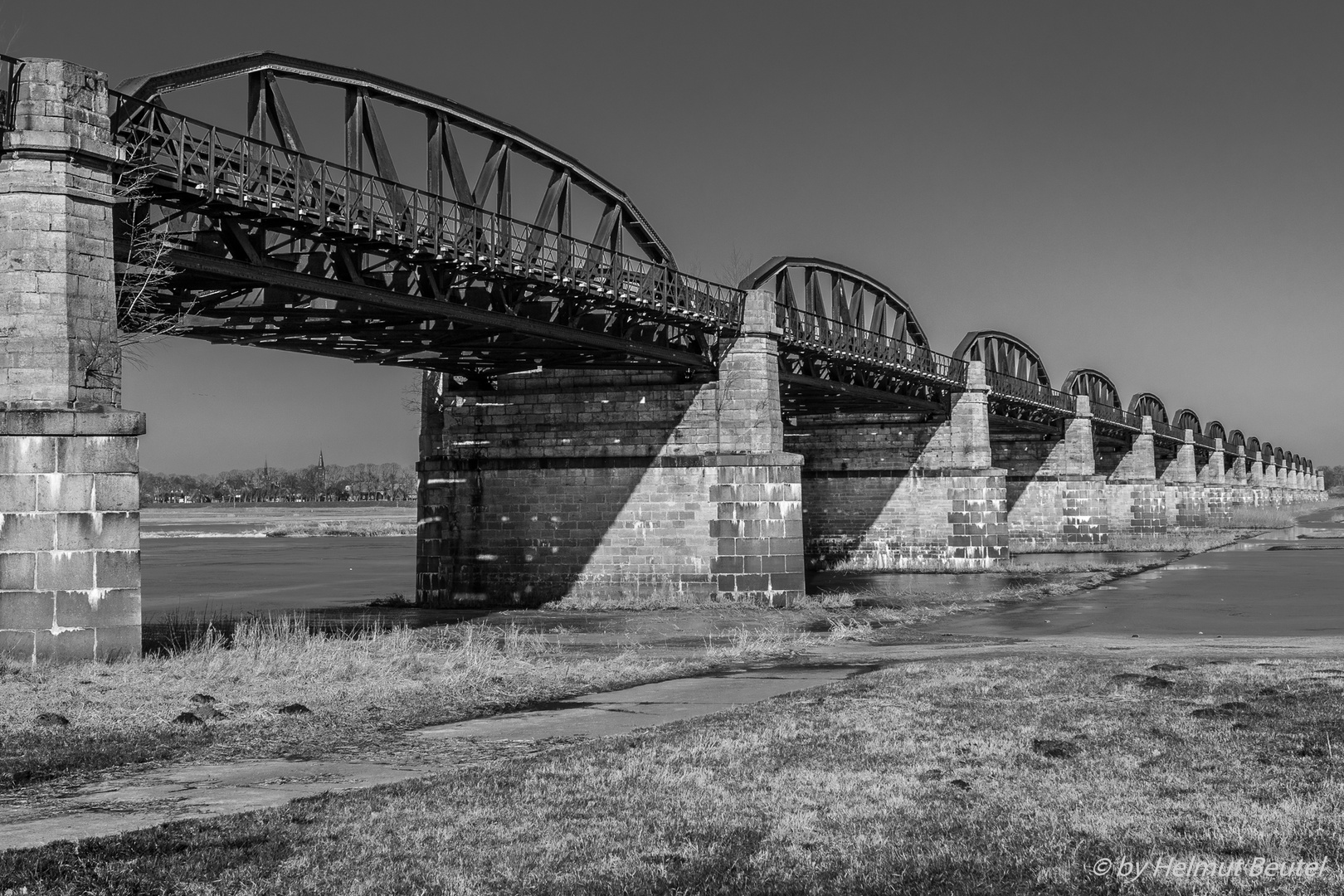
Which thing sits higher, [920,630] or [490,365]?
[490,365]

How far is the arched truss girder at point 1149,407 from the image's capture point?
120500mm

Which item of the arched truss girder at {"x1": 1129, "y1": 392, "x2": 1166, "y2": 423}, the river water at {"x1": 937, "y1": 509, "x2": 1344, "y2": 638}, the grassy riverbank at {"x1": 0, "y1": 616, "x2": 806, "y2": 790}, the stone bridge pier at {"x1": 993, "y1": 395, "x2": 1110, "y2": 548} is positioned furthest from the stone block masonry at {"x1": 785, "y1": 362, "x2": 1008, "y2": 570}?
the arched truss girder at {"x1": 1129, "y1": 392, "x2": 1166, "y2": 423}

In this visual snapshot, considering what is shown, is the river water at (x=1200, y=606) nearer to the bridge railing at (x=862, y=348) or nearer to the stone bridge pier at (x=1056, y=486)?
the bridge railing at (x=862, y=348)

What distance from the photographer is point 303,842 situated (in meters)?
7.88

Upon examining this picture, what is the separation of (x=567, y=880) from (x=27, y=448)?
12521mm

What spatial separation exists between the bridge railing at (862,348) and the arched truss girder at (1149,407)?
67.4m

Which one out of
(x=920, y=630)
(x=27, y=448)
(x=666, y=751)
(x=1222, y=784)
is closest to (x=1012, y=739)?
(x=1222, y=784)

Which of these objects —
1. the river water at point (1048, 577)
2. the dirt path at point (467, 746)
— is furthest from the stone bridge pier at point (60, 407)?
the river water at point (1048, 577)

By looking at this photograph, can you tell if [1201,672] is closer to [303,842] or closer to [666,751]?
[666,751]

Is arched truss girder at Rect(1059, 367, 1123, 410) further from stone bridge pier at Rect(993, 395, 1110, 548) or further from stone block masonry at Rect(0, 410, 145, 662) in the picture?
stone block masonry at Rect(0, 410, 145, 662)

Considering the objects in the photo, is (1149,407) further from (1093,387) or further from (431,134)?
(431,134)

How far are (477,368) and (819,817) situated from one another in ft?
99.2

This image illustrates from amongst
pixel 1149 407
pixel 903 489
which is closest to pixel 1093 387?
pixel 1149 407

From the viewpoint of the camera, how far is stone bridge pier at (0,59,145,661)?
16.5 meters
